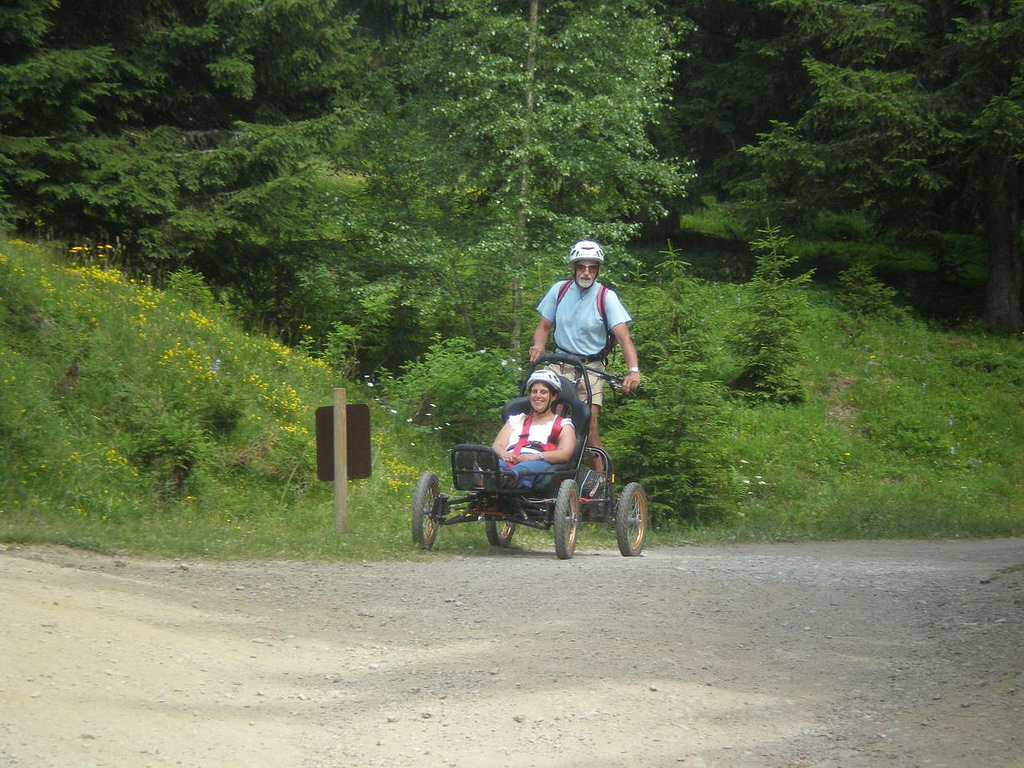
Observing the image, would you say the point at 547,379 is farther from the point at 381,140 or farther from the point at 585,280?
the point at 381,140

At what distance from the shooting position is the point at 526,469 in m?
10.6

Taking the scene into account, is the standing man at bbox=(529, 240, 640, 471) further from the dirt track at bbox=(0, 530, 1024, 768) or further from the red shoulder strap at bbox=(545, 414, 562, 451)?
the dirt track at bbox=(0, 530, 1024, 768)

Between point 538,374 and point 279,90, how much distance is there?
10.5 meters

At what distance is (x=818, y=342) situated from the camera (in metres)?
24.3

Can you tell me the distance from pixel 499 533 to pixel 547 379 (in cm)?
168

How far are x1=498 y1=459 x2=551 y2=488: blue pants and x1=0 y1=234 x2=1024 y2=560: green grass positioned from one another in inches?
41.1

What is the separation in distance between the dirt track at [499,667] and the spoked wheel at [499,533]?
6.48ft

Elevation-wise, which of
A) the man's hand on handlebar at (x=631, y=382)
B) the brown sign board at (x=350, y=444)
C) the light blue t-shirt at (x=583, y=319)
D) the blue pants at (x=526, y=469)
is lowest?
the blue pants at (x=526, y=469)

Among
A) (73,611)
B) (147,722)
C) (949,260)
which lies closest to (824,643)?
(147,722)

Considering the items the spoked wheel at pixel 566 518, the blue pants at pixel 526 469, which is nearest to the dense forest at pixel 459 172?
the blue pants at pixel 526 469

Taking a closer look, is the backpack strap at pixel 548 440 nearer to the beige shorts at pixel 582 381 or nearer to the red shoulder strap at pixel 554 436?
the red shoulder strap at pixel 554 436

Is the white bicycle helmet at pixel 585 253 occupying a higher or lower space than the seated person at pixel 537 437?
higher

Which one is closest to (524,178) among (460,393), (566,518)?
(460,393)

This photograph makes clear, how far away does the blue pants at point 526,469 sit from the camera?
10500mm
